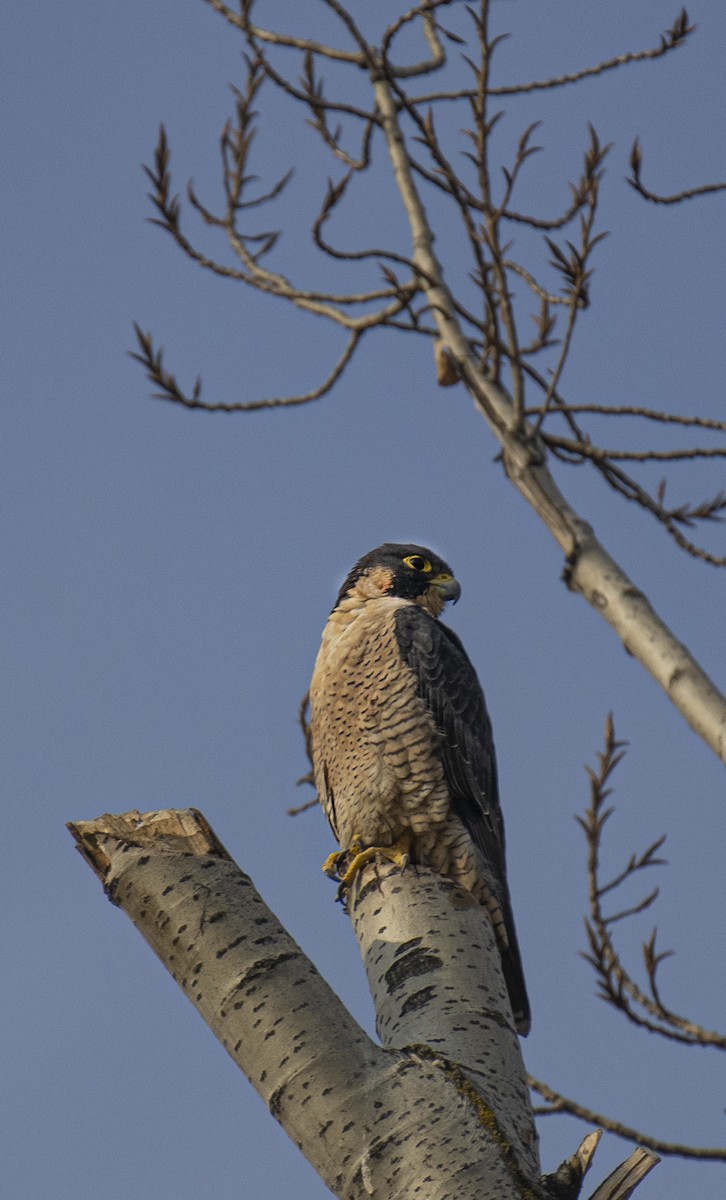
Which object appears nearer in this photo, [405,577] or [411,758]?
[411,758]

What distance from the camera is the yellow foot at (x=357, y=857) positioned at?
385 cm

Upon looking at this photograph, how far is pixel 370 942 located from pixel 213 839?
0.74 m

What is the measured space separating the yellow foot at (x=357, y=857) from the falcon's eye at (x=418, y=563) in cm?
132

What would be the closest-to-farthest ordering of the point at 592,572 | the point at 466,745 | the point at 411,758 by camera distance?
the point at 592,572
the point at 411,758
the point at 466,745

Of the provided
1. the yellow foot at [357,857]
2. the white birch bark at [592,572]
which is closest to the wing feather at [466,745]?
the yellow foot at [357,857]

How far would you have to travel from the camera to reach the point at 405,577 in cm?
515

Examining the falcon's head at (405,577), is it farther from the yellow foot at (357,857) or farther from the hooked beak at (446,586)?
the yellow foot at (357,857)

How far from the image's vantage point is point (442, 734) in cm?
Result: 429

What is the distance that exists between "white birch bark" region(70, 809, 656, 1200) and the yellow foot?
1095 millimetres

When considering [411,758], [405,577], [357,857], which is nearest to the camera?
[357,857]

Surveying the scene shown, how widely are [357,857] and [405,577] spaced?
151 cm

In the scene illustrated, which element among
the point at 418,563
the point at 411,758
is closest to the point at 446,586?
the point at 418,563

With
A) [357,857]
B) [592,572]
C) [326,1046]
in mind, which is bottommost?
[326,1046]

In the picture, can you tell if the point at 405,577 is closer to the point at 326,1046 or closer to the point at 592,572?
the point at 326,1046
